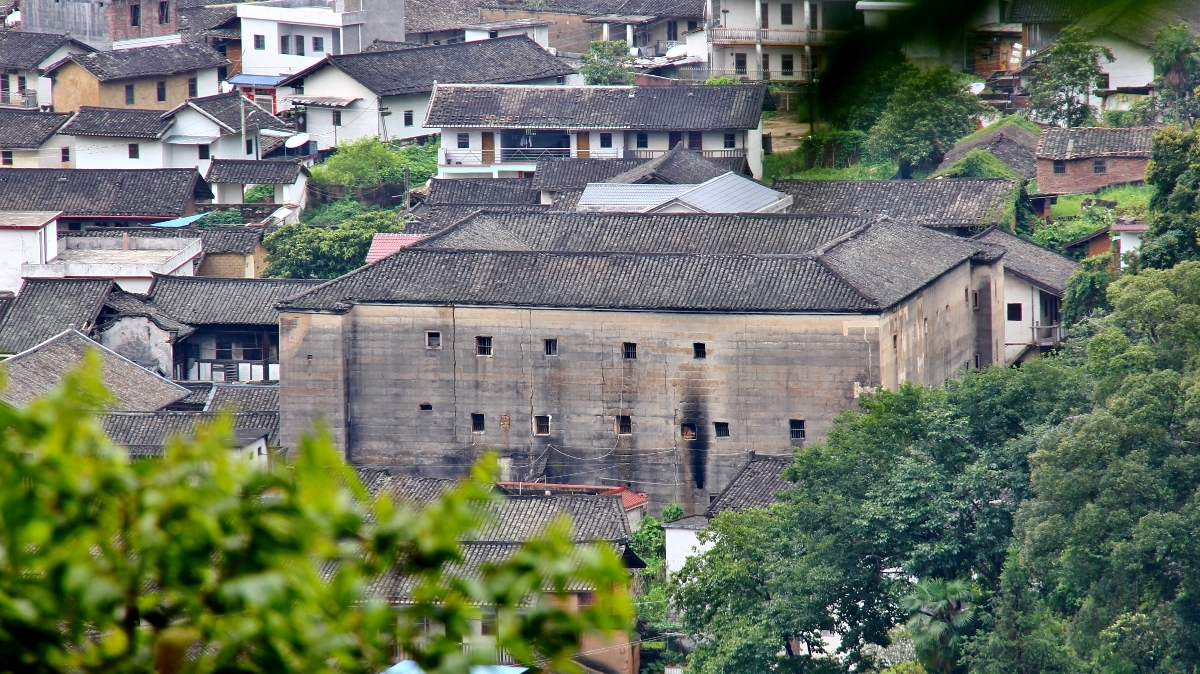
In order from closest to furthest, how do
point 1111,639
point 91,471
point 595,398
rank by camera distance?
point 91,471, point 1111,639, point 595,398

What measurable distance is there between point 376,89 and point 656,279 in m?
14.3

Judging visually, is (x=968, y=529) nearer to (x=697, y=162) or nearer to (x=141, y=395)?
(x=141, y=395)

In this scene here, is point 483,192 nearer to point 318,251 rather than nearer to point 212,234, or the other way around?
point 318,251

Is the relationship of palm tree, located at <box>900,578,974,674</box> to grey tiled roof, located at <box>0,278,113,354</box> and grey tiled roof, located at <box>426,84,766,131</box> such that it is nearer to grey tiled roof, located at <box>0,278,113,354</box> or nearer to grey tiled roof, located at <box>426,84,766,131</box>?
grey tiled roof, located at <box>0,278,113,354</box>

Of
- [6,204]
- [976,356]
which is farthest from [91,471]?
[6,204]

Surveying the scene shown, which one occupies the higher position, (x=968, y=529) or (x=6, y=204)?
(x=6, y=204)

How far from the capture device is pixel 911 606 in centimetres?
1543

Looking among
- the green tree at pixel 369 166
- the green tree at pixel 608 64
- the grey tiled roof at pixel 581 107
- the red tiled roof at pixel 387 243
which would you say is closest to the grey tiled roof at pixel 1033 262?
the grey tiled roof at pixel 581 107

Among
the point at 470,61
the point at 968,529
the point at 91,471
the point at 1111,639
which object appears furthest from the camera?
the point at 470,61

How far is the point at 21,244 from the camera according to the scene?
27.9 m

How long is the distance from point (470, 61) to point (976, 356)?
49.9 ft

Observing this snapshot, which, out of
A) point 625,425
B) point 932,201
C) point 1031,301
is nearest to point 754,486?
point 625,425

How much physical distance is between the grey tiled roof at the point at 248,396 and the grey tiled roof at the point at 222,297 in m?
1.49

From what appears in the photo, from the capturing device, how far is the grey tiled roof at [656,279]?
838 inches
